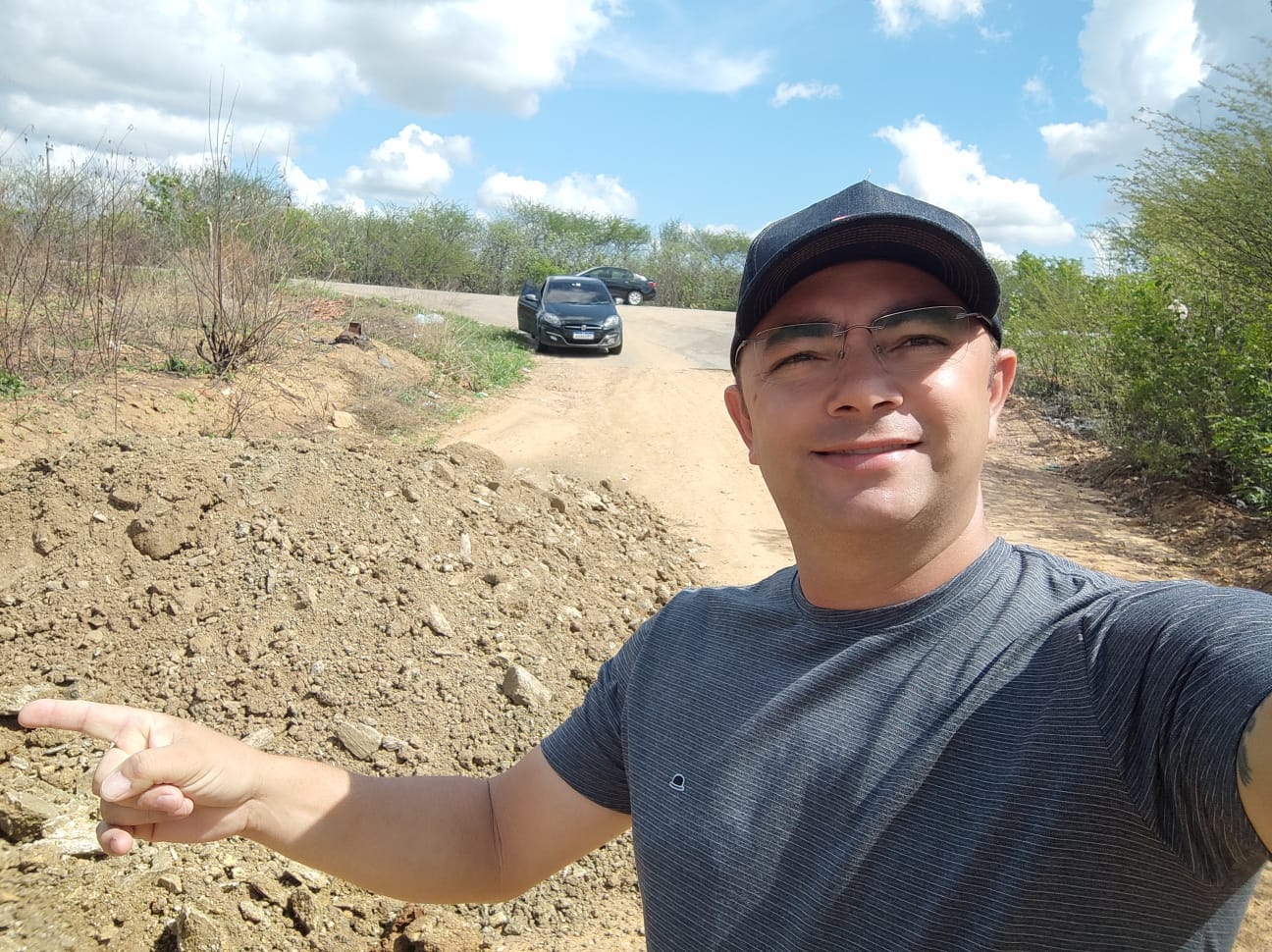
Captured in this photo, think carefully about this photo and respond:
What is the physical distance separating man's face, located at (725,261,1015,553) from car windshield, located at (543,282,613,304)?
1561 centimetres

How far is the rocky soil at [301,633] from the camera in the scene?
104 inches

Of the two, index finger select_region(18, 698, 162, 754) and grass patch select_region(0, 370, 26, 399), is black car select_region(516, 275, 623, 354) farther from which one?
index finger select_region(18, 698, 162, 754)

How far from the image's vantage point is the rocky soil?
265 centimetres

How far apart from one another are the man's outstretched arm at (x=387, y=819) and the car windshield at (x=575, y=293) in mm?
15534

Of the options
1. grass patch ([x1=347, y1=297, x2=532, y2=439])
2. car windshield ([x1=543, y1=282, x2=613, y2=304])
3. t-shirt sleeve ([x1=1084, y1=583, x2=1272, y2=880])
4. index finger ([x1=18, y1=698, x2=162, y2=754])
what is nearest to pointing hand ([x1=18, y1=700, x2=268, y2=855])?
index finger ([x1=18, y1=698, x2=162, y2=754])

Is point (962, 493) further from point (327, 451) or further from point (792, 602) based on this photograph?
point (327, 451)

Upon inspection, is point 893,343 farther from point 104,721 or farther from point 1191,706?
point 104,721

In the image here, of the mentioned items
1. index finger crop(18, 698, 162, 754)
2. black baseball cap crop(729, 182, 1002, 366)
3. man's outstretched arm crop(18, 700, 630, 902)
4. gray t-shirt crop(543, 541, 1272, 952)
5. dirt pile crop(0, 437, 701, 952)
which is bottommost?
dirt pile crop(0, 437, 701, 952)

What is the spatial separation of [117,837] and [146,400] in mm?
7942

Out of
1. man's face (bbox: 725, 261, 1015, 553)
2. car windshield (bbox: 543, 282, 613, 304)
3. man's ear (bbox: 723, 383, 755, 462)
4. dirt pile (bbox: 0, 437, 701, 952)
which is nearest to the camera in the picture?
man's face (bbox: 725, 261, 1015, 553)

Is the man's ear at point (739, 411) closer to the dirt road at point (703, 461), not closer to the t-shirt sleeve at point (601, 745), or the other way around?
the t-shirt sleeve at point (601, 745)

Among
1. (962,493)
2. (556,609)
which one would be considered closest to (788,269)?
(962,493)

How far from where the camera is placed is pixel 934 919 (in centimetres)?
99

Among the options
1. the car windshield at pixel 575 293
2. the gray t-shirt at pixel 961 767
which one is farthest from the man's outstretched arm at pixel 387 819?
the car windshield at pixel 575 293
